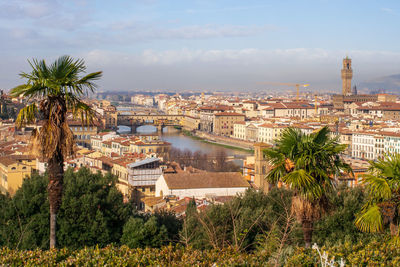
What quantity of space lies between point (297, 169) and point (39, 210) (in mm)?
3337

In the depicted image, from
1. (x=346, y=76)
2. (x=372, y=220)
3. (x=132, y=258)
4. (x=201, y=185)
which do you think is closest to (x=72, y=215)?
(x=132, y=258)

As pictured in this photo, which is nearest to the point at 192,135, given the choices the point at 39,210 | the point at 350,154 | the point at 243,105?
the point at 243,105

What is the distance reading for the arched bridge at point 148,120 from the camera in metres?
51.8

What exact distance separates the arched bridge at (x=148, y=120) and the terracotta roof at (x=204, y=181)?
3779cm

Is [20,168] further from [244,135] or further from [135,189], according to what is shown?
[244,135]

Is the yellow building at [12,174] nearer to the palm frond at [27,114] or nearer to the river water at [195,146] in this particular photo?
the palm frond at [27,114]

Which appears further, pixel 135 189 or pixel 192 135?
pixel 192 135

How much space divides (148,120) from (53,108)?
51.7 m

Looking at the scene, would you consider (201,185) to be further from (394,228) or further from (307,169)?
(394,228)

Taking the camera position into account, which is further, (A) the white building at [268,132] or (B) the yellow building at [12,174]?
(A) the white building at [268,132]

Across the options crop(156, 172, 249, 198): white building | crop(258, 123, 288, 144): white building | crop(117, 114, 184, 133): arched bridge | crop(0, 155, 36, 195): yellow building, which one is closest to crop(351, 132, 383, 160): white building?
crop(258, 123, 288, 144): white building

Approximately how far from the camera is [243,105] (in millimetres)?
60062

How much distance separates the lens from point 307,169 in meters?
3.81

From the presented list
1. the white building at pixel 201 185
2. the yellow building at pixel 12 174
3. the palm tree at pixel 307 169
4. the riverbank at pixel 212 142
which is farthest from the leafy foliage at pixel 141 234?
the riverbank at pixel 212 142
